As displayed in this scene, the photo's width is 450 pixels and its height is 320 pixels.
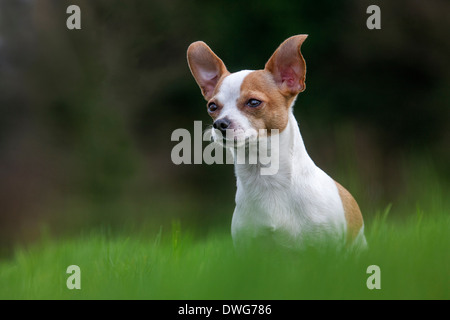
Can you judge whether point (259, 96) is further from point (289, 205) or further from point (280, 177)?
point (289, 205)

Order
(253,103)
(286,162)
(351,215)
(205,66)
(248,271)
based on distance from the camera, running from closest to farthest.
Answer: (248,271), (253,103), (286,162), (351,215), (205,66)

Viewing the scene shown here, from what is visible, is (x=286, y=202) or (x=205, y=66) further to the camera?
(x=205, y=66)

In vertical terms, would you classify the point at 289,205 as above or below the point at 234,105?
below

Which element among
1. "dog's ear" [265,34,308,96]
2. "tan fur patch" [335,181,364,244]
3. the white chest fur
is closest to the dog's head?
"dog's ear" [265,34,308,96]

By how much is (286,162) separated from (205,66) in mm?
728

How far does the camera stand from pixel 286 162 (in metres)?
3.10

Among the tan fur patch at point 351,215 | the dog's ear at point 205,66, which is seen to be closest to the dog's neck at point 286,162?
the tan fur patch at point 351,215

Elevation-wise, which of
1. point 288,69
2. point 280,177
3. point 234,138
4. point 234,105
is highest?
point 288,69

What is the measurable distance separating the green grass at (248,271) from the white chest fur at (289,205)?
12cm

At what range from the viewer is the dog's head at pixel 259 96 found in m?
2.92

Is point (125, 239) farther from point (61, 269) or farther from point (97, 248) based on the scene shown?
point (61, 269)

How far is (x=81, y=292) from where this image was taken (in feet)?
8.81

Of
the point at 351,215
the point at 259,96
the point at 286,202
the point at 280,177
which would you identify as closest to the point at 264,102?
the point at 259,96

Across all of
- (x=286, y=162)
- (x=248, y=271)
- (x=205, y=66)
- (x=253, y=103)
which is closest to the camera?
(x=248, y=271)
